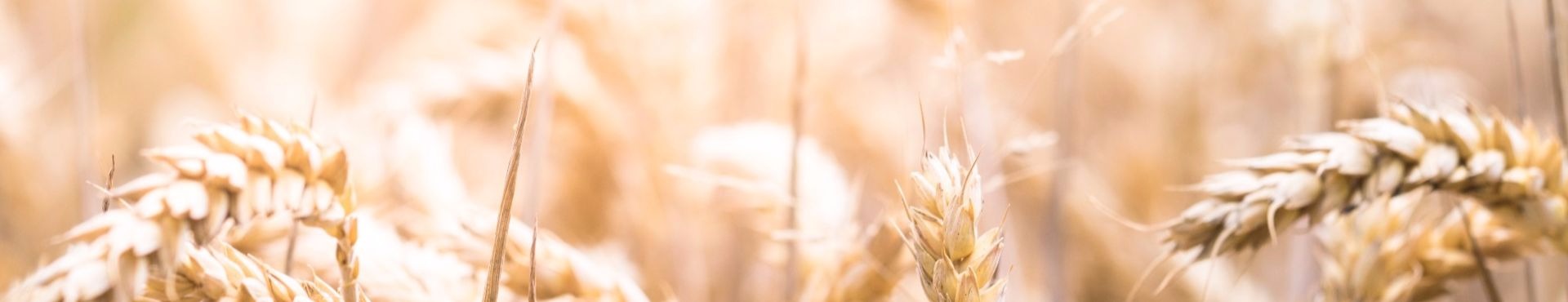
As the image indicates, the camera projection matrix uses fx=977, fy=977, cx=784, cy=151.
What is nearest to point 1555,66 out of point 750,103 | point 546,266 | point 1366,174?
point 1366,174

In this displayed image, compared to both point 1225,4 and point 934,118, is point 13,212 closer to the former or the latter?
point 934,118

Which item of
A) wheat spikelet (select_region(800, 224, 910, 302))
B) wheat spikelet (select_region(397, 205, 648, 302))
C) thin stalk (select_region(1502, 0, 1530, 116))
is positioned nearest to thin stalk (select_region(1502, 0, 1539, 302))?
thin stalk (select_region(1502, 0, 1530, 116))

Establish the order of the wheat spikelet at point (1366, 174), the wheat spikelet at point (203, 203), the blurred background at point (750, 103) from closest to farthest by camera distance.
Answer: the wheat spikelet at point (203, 203) → the wheat spikelet at point (1366, 174) → the blurred background at point (750, 103)

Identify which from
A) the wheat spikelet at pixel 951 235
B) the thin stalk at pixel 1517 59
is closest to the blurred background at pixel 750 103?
the thin stalk at pixel 1517 59

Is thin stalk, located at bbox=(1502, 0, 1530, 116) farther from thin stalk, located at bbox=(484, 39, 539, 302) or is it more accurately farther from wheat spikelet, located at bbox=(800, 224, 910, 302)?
thin stalk, located at bbox=(484, 39, 539, 302)

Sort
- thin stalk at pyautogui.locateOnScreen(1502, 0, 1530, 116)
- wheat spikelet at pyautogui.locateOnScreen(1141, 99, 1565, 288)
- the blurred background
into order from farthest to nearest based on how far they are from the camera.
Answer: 1. the blurred background
2. thin stalk at pyautogui.locateOnScreen(1502, 0, 1530, 116)
3. wheat spikelet at pyautogui.locateOnScreen(1141, 99, 1565, 288)

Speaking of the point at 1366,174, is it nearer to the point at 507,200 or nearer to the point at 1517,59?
the point at 1517,59

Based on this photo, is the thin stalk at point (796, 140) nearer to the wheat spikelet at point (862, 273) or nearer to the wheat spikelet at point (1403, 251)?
the wheat spikelet at point (862, 273)
